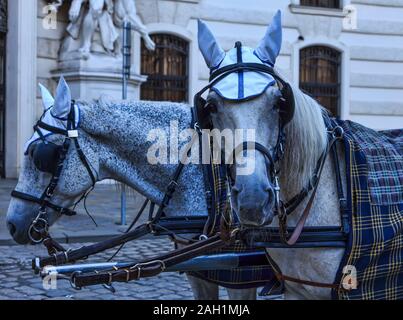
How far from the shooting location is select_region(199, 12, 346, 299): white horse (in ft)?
7.99

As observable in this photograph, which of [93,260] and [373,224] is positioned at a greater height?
[373,224]

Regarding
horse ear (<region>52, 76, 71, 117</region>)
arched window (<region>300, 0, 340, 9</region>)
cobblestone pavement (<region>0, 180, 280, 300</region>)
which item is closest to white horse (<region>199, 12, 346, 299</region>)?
horse ear (<region>52, 76, 71, 117</region>)

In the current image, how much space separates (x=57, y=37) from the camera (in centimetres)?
1384

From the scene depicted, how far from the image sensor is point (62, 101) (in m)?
3.66

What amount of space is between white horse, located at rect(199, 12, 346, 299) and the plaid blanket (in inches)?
2.5

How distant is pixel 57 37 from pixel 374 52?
26.8 ft

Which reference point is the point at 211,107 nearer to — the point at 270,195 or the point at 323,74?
the point at 270,195

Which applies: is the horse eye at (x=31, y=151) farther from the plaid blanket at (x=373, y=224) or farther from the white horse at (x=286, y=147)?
the plaid blanket at (x=373, y=224)

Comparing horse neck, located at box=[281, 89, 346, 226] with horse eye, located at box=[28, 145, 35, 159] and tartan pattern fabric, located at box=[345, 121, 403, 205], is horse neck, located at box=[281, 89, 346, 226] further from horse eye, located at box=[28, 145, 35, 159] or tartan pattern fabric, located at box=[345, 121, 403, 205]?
horse eye, located at box=[28, 145, 35, 159]

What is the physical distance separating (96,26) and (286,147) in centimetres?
1098

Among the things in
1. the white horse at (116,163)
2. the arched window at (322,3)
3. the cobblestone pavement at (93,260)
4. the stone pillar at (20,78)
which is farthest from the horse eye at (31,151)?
the arched window at (322,3)

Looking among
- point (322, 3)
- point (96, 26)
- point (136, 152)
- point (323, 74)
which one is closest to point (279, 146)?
point (136, 152)

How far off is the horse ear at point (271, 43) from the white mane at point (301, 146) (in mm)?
177

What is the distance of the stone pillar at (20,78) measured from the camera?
13.4m
